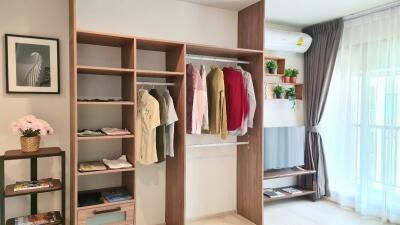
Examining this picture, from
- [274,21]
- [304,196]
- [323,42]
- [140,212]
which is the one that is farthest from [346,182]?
[140,212]

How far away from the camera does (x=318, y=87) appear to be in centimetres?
419

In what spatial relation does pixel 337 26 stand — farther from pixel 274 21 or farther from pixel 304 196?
pixel 304 196

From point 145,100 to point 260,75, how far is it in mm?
1314

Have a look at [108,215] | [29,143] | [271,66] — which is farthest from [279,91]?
[29,143]

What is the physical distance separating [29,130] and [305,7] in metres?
3.21

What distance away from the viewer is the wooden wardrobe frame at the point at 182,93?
252 centimetres

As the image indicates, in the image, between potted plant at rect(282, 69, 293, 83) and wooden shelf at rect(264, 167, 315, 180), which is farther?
potted plant at rect(282, 69, 293, 83)

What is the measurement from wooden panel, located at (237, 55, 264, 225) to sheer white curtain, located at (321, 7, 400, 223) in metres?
1.47

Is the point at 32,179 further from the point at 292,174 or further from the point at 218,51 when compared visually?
the point at 292,174

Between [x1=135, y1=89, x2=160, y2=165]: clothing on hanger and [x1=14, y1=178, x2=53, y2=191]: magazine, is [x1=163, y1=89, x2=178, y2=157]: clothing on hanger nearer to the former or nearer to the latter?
[x1=135, y1=89, x2=160, y2=165]: clothing on hanger

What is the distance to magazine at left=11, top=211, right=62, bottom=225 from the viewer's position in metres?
2.33

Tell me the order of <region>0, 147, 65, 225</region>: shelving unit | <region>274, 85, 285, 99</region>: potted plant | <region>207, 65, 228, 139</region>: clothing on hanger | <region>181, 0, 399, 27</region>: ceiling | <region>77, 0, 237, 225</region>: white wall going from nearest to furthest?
1. <region>0, 147, 65, 225</region>: shelving unit
2. <region>77, 0, 237, 225</region>: white wall
3. <region>207, 65, 228, 139</region>: clothing on hanger
4. <region>181, 0, 399, 27</region>: ceiling
5. <region>274, 85, 285, 99</region>: potted plant

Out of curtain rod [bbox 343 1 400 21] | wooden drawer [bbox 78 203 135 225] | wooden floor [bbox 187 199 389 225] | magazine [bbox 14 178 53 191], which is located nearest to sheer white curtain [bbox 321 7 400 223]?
curtain rod [bbox 343 1 400 21]

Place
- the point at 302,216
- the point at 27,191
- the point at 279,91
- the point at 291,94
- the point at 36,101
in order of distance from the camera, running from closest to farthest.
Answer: the point at 27,191 < the point at 36,101 < the point at 302,216 < the point at 279,91 < the point at 291,94
